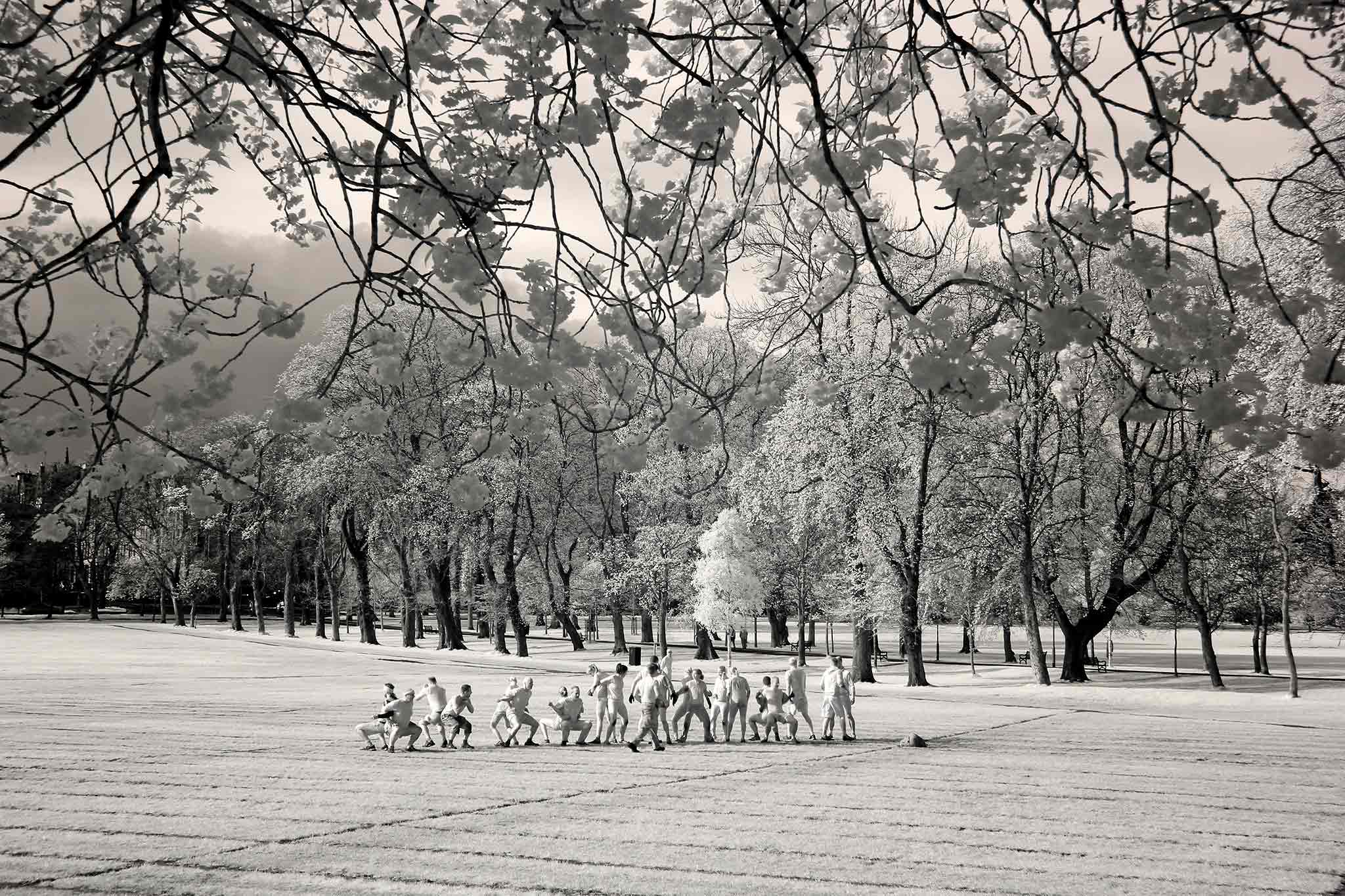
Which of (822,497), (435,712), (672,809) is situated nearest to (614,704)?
(435,712)

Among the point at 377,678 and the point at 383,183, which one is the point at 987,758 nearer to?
the point at 383,183

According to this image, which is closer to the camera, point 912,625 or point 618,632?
point 912,625

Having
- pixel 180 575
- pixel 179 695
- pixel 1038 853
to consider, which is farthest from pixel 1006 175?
pixel 180 575

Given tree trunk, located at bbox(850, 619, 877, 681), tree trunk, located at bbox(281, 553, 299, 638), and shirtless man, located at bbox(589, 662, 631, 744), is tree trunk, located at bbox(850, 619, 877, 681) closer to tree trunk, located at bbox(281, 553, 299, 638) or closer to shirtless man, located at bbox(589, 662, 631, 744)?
shirtless man, located at bbox(589, 662, 631, 744)

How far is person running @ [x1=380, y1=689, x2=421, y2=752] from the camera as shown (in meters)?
14.3

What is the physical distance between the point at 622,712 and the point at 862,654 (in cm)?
1512

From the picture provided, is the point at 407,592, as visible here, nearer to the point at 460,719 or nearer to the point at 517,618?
the point at 517,618

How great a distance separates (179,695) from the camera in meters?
22.4

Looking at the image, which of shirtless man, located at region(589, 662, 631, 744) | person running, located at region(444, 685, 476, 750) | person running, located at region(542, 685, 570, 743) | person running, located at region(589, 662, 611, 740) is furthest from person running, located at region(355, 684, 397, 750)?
shirtless man, located at region(589, 662, 631, 744)

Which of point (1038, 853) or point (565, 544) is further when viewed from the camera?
point (565, 544)

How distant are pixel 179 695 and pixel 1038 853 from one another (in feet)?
66.1

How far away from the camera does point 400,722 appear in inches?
563

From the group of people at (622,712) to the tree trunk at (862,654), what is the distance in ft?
37.6

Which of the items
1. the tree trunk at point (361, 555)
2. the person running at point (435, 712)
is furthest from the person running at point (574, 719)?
the tree trunk at point (361, 555)
